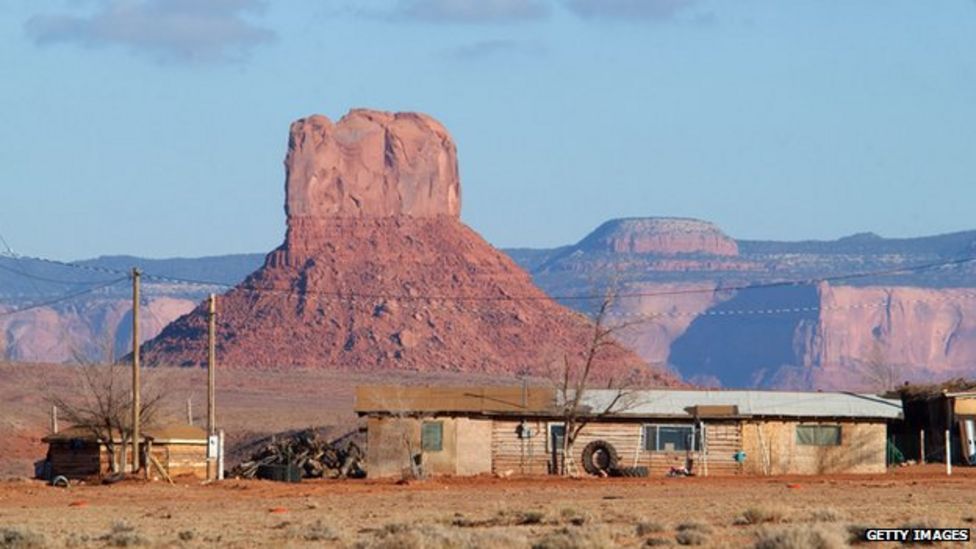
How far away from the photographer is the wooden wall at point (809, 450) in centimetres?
6431

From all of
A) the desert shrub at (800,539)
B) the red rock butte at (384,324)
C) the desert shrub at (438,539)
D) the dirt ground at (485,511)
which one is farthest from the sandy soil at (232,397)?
the desert shrub at (800,539)

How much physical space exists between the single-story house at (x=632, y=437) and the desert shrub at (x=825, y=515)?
79.7 ft

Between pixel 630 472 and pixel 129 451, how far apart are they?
14.8 metres

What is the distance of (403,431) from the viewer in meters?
63.2

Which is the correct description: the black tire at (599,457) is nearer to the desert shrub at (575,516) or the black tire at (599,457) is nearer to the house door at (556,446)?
the house door at (556,446)

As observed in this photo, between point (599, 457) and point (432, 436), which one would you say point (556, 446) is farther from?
point (432, 436)

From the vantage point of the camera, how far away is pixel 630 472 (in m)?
62.5

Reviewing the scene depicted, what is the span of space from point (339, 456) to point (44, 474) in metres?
9.52

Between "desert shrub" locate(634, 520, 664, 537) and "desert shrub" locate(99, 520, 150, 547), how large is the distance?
26.0 ft

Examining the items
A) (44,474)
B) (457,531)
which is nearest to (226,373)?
(44,474)

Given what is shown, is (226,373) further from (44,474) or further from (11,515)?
(11,515)

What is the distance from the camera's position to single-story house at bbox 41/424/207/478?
212 ft

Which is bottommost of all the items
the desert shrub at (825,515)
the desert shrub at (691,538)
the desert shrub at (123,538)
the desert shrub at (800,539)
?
the desert shrub at (123,538)

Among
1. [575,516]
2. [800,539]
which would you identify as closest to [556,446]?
[575,516]
